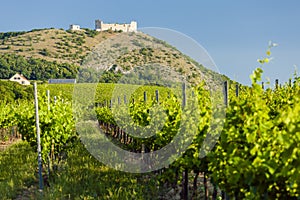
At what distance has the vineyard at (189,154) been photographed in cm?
364

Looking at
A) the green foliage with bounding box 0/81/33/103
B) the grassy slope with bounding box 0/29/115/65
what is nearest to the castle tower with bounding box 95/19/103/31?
the grassy slope with bounding box 0/29/115/65

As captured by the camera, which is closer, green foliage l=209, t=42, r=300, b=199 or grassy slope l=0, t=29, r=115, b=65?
green foliage l=209, t=42, r=300, b=199

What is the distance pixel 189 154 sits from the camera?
6.09 metres

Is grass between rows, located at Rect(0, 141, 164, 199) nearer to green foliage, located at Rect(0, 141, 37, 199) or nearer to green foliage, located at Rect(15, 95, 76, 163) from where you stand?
green foliage, located at Rect(0, 141, 37, 199)

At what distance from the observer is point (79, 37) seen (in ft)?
320

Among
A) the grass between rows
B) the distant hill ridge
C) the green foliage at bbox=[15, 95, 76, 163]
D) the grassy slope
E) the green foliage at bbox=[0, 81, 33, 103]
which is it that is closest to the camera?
the grass between rows

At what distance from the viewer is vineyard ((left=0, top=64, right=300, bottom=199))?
11.9 ft

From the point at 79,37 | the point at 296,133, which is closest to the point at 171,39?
the point at 296,133

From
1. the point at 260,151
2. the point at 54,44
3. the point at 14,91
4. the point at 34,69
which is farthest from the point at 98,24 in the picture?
the point at 260,151

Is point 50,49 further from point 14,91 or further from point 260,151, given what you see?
point 260,151

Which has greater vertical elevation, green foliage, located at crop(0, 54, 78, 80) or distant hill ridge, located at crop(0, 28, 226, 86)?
distant hill ridge, located at crop(0, 28, 226, 86)

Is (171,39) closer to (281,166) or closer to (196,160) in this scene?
(196,160)

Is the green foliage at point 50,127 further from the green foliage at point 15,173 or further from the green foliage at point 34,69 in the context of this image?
the green foliage at point 34,69

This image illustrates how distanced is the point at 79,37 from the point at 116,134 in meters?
83.4
